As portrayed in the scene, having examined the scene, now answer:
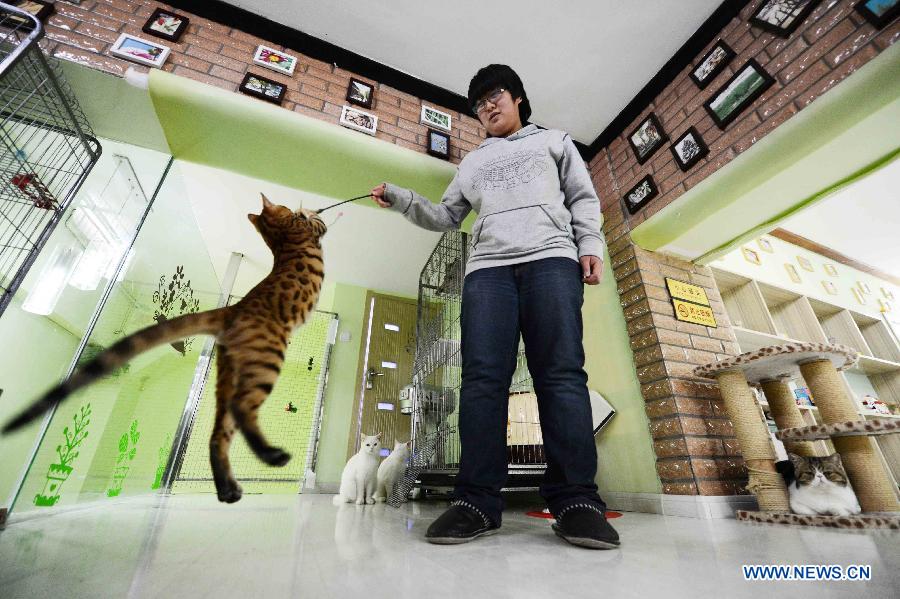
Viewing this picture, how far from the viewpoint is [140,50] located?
4.85 feet

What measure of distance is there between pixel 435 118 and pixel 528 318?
4.75 ft

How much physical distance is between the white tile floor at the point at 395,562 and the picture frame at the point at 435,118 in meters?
1.83

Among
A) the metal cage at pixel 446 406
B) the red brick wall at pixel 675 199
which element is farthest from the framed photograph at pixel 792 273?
the metal cage at pixel 446 406

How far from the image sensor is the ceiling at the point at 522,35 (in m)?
1.66

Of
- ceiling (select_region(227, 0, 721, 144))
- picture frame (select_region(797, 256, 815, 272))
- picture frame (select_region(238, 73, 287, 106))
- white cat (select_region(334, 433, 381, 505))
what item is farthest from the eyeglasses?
picture frame (select_region(797, 256, 815, 272))

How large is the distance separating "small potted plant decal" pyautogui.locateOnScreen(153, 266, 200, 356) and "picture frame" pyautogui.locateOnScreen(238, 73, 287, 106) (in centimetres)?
86

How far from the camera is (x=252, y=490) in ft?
11.3

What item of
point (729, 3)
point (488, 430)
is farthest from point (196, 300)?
point (729, 3)

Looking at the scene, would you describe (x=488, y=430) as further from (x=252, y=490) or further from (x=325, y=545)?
(x=252, y=490)

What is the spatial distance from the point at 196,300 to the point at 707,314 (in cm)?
256

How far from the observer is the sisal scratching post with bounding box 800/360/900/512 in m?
1.34

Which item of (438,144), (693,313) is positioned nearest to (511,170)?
(438,144)

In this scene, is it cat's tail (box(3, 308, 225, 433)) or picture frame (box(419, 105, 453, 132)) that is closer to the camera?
cat's tail (box(3, 308, 225, 433))

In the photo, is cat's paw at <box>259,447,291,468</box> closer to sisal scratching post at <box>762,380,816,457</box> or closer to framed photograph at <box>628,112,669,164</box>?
sisal scratching post at <box>762,380,816,457</box>
